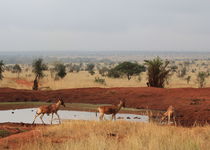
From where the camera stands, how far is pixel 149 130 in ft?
39.5

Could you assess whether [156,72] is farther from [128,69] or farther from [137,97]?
[128,69]

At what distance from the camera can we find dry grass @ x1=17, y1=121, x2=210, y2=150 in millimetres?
8867

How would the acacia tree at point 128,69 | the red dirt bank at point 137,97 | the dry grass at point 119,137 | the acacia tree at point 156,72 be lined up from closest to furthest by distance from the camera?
the dry grass at point 119,137 < the red dirt bank at point 137,97 < the acacia tree at point 156,72 < the acacia tree at point 128,69

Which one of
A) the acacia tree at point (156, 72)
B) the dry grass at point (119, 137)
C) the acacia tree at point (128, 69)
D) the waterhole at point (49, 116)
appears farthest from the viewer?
the acacia tree at point (128, 69)

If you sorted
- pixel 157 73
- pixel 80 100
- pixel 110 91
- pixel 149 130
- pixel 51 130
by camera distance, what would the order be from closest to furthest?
pixel 149 130 < pixel 51 130 < pixel 80 100 < pixel 110 91 < pixel 157 73

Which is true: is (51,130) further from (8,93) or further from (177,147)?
(8,93)

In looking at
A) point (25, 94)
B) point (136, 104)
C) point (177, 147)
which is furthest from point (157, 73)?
point (177, 147)

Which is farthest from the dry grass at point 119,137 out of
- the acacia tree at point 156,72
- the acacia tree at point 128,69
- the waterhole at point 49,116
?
the acacia tree at point 128,69

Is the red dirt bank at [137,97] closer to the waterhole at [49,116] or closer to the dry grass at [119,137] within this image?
the waterhole at [49,116]

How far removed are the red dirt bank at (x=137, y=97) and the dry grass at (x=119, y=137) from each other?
31.3ft

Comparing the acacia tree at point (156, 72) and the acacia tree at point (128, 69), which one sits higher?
the acacia tree at point (156, 72)

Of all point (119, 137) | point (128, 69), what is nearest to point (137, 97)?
point (119, 137)

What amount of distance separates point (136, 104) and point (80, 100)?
164 inches

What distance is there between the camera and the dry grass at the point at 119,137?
887 centimetres
